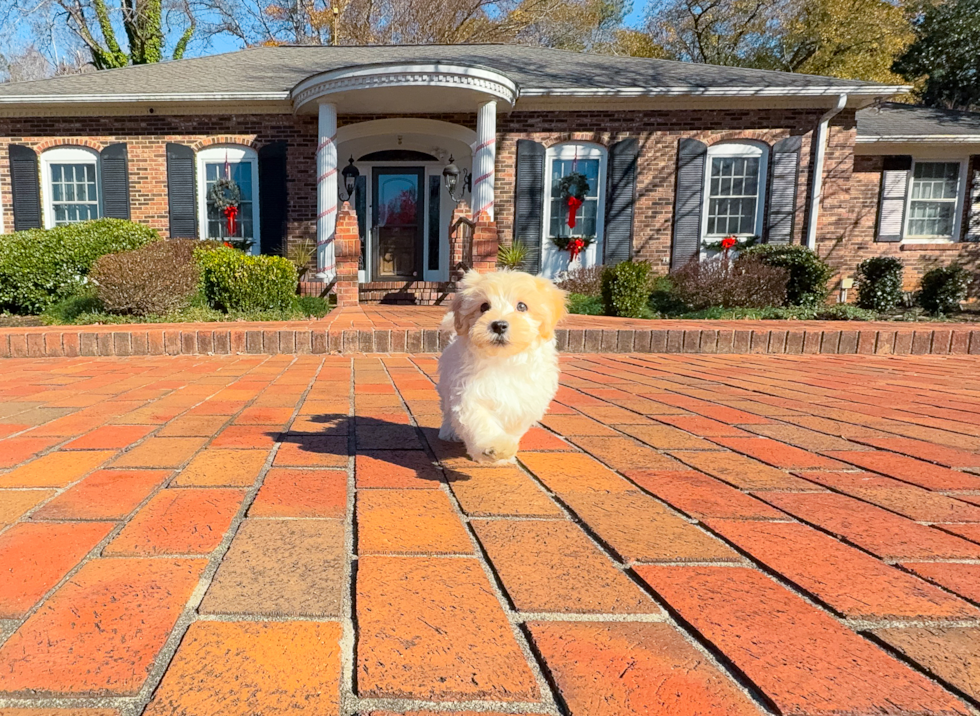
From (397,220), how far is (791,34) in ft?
59.2

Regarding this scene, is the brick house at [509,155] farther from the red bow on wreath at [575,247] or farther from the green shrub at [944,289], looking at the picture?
the green shrub at [944,289]

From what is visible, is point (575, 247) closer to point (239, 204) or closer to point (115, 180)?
point (239, 204)

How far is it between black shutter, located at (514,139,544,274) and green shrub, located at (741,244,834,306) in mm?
4340

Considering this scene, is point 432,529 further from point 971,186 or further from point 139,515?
point 971,186

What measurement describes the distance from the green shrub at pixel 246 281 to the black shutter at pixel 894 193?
1309 cm

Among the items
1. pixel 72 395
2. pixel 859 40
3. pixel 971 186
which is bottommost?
pixel 72 395

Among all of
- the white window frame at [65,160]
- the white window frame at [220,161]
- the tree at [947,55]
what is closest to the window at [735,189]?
the white window frame at [220,161]

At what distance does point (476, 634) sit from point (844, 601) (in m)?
0.73

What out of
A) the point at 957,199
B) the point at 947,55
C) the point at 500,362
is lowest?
the point at 500,362

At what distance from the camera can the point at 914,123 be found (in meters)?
12.9

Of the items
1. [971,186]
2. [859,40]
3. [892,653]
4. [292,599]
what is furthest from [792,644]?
[859,40]

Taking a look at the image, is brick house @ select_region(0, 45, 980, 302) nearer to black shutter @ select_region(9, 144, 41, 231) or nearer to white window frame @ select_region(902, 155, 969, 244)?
black shutter @ select_region(9, 144, 41, 231)

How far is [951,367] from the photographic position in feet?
14.4

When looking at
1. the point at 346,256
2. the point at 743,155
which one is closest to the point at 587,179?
the point at 743,155
